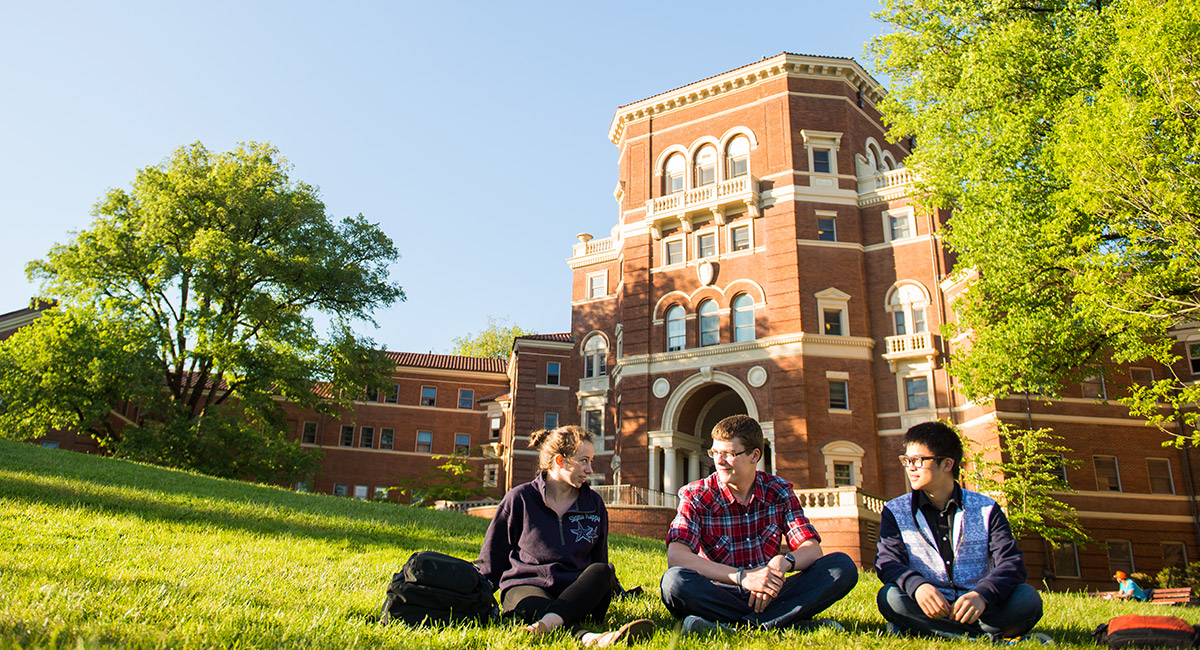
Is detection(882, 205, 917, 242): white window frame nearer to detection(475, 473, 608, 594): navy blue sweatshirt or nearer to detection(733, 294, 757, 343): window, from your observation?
detection(733, 294, 757, 343): window

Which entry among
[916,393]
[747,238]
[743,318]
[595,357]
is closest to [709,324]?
[743,318]

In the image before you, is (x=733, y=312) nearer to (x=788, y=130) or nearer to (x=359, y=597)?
(x=788, y=130)

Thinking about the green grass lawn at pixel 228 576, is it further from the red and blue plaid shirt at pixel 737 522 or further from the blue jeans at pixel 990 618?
the red and blue plaid shirt at pixel 737 522

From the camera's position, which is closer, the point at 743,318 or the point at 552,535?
the point at 552,535

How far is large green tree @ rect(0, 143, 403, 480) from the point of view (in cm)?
2712

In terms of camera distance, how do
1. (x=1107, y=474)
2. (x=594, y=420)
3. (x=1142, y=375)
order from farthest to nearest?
(x=594, y=420) → (x=1142, y=375) → (x=1107, y=474)

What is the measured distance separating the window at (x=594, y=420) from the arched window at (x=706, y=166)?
496 inches

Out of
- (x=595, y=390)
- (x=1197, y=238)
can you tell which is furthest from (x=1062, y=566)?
(x=595, y=390)

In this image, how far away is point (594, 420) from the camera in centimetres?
4031

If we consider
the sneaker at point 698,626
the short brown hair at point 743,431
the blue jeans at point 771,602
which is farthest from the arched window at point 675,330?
the sneaker at point 698,626

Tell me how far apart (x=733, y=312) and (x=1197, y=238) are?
850 inches

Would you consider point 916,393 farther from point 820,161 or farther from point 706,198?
point 706,198

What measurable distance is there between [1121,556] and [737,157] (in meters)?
21.7

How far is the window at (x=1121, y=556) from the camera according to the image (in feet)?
90.2
